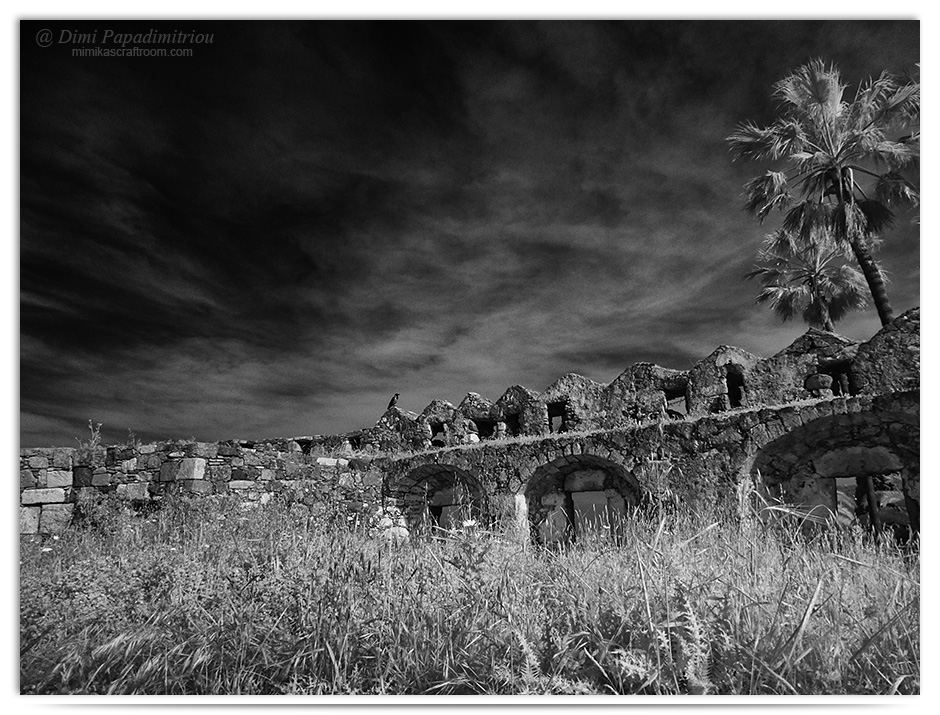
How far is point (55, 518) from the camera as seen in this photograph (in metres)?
6.75

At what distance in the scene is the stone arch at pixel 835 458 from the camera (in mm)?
7926

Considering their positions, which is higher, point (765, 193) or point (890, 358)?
point (765, 193)

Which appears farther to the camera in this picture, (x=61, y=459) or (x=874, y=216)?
(x=61, y=459)

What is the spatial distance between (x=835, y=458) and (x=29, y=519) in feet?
33.6

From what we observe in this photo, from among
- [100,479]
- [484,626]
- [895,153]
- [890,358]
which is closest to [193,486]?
[100,479]

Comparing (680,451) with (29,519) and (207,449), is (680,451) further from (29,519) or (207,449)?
(29,519)

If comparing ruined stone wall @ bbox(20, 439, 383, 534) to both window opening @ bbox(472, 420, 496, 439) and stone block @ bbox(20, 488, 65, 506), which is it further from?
window opening @ bbox(472, 420, 496, 439)

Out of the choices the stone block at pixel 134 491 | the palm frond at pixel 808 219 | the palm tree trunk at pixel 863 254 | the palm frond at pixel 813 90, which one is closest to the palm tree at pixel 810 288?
the palm frond at pixel 808 219

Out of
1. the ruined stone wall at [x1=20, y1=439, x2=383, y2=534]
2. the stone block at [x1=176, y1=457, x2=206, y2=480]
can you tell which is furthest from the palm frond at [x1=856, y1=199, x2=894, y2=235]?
the stone block at [x1=176, y1=457, x2=206, y2=480]

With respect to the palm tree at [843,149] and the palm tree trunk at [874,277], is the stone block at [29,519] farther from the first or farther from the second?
the palm tree trunk at [874,277]

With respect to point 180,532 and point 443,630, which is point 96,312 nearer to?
point 180,532

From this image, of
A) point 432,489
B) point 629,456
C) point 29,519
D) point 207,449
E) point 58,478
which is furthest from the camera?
point 432,489

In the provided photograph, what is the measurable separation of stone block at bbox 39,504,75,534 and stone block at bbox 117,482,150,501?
0.51 m

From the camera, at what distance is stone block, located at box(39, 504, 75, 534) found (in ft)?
21.6
